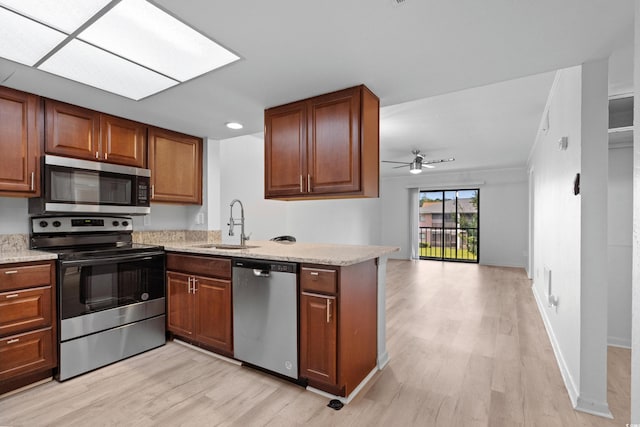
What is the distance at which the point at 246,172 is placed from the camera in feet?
15.8

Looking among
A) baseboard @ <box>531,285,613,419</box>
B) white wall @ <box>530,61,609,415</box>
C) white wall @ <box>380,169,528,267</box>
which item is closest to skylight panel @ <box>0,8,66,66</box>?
white wall @ <box>530,61,609,415</box>

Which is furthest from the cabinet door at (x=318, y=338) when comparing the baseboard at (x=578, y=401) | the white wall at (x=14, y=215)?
the white wall at (x=14, y=215)

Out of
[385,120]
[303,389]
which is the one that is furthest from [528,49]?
[303,389]

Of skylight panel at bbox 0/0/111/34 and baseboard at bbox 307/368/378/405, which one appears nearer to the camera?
skylight panel at bbox 0/0/111/34

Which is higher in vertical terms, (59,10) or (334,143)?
(59,10)

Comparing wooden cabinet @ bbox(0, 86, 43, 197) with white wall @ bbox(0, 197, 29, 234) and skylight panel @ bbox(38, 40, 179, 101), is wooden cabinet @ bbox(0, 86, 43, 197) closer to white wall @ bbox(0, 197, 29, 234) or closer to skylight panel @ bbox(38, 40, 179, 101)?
white wall @ bbox(0, 197, 29, 234)

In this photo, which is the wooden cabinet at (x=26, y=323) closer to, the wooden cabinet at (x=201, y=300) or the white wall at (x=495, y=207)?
the wooden cabinet at (x=201, y=300)

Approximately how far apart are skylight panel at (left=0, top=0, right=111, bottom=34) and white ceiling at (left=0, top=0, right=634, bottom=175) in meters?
0.32

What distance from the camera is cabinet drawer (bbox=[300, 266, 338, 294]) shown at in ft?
6.27

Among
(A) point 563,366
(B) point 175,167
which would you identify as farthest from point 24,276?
(A) point 563,366

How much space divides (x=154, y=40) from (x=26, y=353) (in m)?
2.21

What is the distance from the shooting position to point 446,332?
310cm

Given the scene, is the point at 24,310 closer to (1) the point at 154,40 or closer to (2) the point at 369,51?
(1) the point at 154,40

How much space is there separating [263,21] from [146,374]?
8.23 feet
